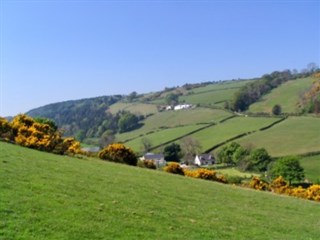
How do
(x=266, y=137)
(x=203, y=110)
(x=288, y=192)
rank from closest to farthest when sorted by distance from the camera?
1. (x=288, y=192)
2. (x=266, y=137)
3. (x=203, y=110)

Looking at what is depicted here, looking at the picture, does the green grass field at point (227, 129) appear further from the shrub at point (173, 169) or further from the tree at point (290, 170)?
the shrub at point (173, 169)

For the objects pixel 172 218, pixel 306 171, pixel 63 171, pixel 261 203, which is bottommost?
pixel 306 171

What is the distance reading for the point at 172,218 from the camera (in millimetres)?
19688

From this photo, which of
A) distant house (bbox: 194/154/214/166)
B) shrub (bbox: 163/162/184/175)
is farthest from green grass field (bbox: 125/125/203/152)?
shrub (bbox: 163/162/184/175)

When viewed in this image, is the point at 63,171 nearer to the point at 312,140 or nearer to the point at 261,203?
the point at 261,203

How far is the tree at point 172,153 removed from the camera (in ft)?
390

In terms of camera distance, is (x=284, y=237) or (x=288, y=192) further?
(x=288, y=192)

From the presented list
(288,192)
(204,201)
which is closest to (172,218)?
(204,201)

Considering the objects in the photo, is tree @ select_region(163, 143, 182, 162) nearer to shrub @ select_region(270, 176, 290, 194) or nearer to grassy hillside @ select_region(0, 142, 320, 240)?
shrub @ select_region(270, 176, 290, 194)

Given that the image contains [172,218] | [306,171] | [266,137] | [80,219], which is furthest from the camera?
[266,137]

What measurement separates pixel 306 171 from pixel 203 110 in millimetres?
93535

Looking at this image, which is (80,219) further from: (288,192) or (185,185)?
(288,192)

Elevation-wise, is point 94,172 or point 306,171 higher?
point 94,172

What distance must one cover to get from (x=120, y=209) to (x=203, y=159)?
10095 centimetres
